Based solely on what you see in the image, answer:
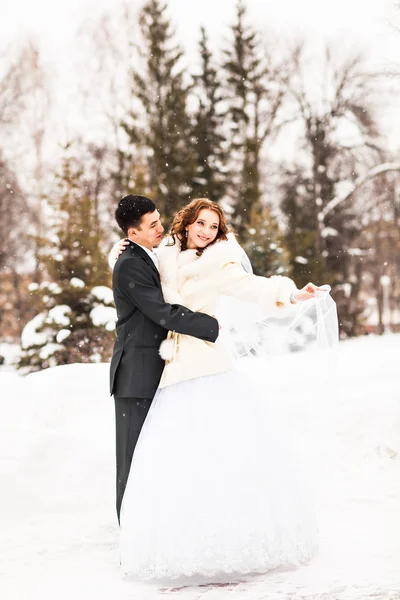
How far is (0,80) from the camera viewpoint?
957 inches

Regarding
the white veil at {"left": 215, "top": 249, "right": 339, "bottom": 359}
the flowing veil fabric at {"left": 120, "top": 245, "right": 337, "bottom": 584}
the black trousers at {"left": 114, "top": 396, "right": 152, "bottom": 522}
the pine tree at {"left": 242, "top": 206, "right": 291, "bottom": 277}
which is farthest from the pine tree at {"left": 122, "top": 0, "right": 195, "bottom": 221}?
the flowing veil fabric at {"left": 120, "top": 245, "right": 337, "bottom": 584}

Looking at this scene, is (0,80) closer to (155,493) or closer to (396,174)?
(396,174)

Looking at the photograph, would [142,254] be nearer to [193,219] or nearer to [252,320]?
[193,219]

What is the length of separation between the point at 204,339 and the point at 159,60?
21891 millimetres

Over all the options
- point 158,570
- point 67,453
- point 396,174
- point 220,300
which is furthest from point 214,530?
point 396,174

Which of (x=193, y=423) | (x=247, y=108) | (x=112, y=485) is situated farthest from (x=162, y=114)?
(x=193, y=423)

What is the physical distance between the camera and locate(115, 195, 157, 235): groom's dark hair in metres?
4.46

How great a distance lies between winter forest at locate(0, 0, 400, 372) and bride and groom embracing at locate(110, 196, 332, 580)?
56.8 ft

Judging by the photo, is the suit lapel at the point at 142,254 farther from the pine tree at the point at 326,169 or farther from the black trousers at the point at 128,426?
the pine tree at the point at 326,169

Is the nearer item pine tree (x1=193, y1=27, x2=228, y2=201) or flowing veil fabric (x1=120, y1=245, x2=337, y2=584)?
flowing veil fabric (x1=120, y1=245, x2=337, y2=584)

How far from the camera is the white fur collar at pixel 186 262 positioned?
436 cm

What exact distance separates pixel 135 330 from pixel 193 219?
0.72 meters

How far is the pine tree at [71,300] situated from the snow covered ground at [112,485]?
5918mm

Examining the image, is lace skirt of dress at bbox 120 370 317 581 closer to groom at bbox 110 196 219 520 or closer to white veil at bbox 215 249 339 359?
groom at bbox 110 196 219 520
